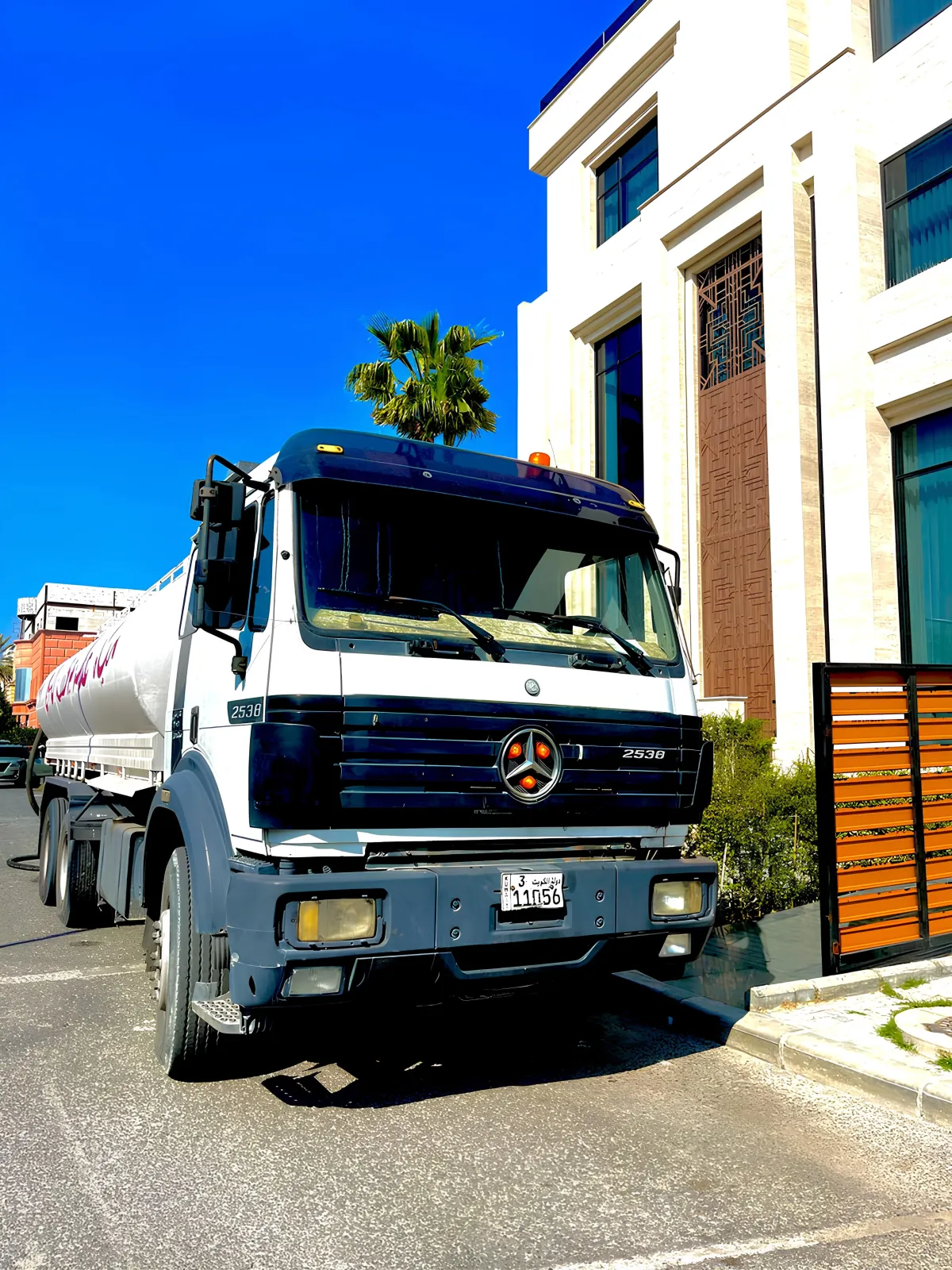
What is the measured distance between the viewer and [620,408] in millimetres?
18562

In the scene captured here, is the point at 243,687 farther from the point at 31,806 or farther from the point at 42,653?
the point at 42,653

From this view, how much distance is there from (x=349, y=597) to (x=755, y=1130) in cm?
285

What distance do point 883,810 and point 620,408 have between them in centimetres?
1308

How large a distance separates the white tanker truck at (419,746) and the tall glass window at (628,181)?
15054mm

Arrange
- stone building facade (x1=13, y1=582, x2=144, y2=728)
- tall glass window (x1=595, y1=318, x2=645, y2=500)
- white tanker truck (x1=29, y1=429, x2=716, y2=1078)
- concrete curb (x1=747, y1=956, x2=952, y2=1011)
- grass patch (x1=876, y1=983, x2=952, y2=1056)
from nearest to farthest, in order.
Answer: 1. white tanker truck (x1=29, y1=429, x2=716, y2=1078)
2. grass patch (x1=876, y1=983, x2=952, y2=1056)
3. concrete curb (x1=747, y1=956, x2=952, y2=1011)
4. tall glass window (x1=595, y1=318, x2=645, y2=500)
5. stone building facade (x1=13, y1=582, x2=144, y2=728)

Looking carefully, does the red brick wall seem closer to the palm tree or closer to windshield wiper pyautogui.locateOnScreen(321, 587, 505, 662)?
the palm tree

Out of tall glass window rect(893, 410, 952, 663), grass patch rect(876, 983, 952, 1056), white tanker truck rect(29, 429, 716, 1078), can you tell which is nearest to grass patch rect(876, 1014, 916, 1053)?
grass patch rect(876, 983, 952, 1056)

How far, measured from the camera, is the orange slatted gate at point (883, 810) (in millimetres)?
6305

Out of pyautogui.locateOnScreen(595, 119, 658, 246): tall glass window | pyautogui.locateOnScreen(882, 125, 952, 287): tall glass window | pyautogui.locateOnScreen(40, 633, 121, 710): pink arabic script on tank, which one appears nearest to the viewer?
pyautogui.locateOnScreen(40, 633, 121, 710): pink arabic script on tank

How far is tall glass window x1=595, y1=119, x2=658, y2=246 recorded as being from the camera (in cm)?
1822

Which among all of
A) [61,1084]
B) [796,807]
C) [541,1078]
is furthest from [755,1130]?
[796,807]

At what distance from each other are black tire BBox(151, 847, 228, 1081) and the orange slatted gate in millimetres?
3653

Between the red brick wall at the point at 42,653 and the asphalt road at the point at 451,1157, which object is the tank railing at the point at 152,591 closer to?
the asphalt road at the point at 451,1157

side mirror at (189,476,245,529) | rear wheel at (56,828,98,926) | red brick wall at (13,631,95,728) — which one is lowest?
rear wheel at (56,828,98,926)
